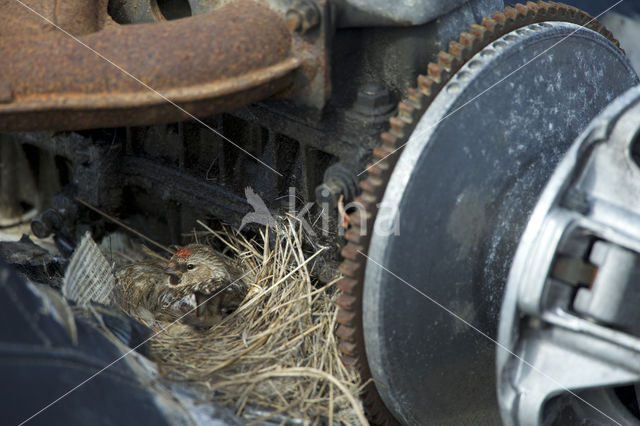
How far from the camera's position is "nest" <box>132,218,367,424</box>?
197 cm

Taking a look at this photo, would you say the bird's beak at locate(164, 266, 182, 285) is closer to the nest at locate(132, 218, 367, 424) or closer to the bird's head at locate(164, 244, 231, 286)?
the bird's head at locate(164, 244, 231, 286)

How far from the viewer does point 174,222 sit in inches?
109

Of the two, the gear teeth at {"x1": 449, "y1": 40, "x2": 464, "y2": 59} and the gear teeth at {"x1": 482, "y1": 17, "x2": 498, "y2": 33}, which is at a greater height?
the gear teeth at {"x1": 482, "y1": 17, "x2": 498, "y2": 33}

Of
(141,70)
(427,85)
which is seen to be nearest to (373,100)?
(427,85)

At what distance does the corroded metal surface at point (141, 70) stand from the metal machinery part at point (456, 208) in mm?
338

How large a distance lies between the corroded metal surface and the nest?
544 mm

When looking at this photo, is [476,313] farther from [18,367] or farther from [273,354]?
[18,367]

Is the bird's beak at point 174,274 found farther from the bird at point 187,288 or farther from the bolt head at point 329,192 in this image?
the bolt head at point 329,192

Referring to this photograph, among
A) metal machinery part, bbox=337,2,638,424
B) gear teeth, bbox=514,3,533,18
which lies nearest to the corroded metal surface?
metal machinery part, bbox=337,2,638,424

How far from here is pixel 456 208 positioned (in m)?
1.92

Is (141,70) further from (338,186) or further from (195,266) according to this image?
(195,266)

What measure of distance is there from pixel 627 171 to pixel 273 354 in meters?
0.97

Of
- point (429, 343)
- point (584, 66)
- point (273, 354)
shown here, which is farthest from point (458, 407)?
point (584, 66)

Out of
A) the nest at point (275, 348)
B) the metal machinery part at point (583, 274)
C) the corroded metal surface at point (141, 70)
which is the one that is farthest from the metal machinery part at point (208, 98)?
the metal machinery part at point (583, 274)
